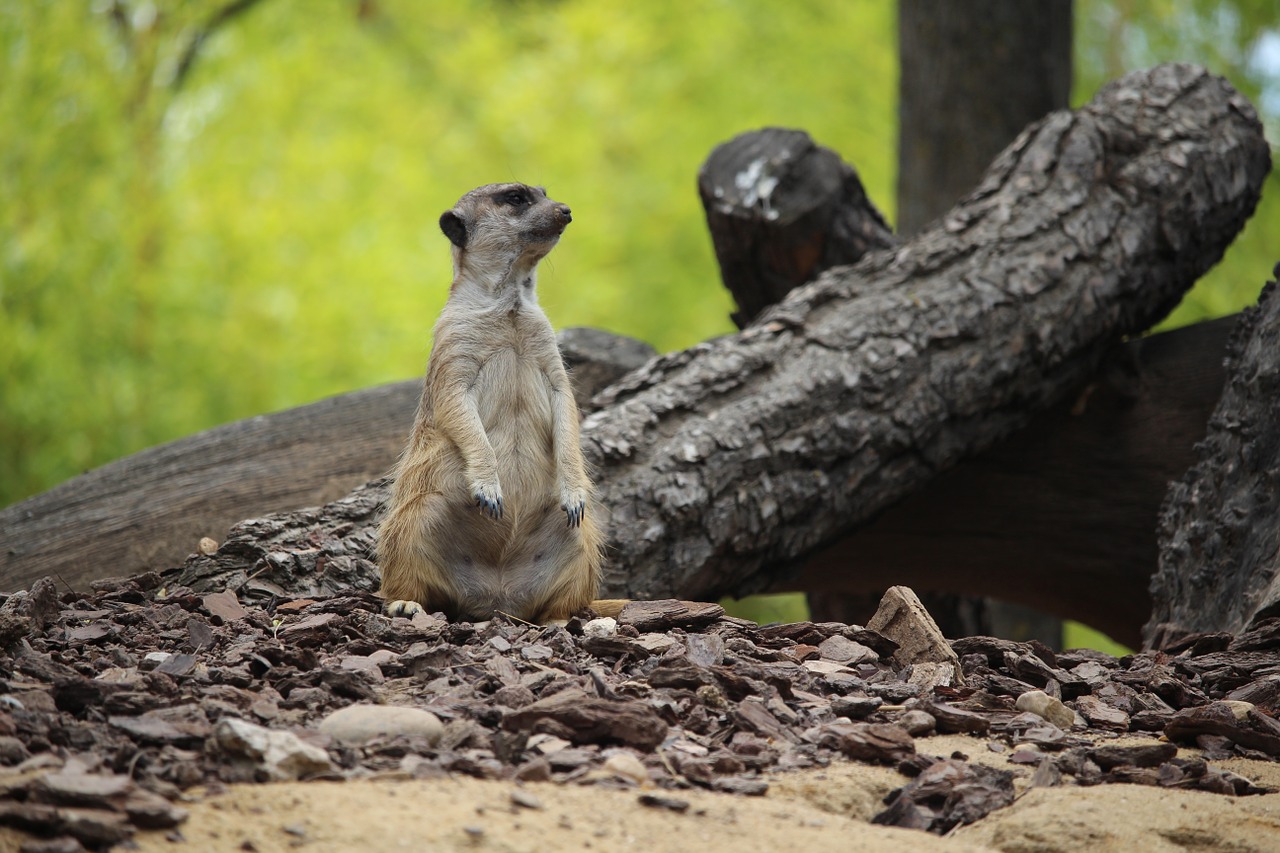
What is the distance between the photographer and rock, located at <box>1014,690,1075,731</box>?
8.93 ft

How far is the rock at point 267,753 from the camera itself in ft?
6.68

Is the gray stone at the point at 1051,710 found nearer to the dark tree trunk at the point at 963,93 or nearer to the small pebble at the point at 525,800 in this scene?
the small pebble at the point at 525,800

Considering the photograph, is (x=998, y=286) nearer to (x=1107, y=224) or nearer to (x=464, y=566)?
(x=1107, y=224)

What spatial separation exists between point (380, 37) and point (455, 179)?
2.80 metres

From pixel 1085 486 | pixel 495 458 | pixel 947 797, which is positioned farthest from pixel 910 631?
pixel 1085 486

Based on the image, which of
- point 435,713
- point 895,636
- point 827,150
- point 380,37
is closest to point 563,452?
point 895,636

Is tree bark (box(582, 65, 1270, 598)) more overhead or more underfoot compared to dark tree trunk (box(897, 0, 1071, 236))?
more underfoot

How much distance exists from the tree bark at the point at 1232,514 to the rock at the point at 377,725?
2484mm

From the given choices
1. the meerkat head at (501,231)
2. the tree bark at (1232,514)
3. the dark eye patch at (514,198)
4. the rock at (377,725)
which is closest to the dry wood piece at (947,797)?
the rock at (377,725)

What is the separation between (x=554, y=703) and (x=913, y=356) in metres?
2.60

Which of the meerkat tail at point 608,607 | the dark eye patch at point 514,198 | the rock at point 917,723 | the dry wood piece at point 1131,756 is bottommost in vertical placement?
the dry wood piece at point 1131,756

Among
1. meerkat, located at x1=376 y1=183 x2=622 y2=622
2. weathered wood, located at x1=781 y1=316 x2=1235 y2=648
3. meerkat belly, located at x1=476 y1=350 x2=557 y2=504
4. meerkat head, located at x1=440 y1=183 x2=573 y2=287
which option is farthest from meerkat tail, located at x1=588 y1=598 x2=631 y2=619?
weathered wood, located at x1=781 y1=316 x2=1235 y2=648

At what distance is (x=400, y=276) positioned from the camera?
9.20 m

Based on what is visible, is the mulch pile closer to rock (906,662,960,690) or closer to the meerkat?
rock (906,662,960,690)
